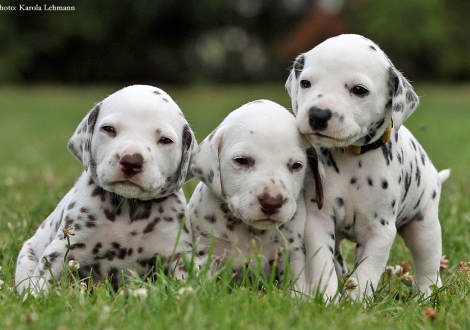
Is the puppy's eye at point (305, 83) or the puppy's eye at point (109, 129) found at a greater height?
the puppy's eye at point (305, 83)

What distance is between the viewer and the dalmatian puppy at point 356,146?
525 cm

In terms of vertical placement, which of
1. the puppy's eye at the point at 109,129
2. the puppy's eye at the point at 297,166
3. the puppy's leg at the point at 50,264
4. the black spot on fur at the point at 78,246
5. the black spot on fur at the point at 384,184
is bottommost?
the puppy's leg at the point at 50,264

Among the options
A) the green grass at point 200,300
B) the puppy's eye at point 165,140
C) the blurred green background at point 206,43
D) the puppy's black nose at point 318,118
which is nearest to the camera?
the green grass at point 200,300

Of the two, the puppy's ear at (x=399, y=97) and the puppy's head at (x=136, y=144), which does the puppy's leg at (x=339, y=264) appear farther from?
the puppy's head at (x=136, y=144)

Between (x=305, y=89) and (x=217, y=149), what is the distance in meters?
0.81

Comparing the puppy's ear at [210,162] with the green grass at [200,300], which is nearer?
the green grass at [200,300]

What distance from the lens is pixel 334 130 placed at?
5.14m

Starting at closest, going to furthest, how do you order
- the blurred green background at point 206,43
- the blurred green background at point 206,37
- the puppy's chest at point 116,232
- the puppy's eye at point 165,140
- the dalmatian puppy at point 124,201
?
the dalmatian puppy at point 124,201 < the puppy's eye at point 165,140 < the puppy's chest at point 116,232 < the blurred green background at point 206,43 < the blurred green background at point 206,37

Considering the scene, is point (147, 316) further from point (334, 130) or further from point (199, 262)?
point (334, 130)

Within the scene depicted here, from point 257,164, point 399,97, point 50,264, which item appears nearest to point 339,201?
point 257,164

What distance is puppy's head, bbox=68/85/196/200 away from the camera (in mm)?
5094

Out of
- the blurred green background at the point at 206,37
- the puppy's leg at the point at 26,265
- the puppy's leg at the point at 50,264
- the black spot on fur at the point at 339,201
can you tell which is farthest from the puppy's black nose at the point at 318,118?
the blurred green background at the point at 206,37

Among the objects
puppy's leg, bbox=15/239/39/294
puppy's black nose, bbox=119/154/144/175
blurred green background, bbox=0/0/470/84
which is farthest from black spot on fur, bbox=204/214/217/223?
blurred green background, bbox=0/0/470/84

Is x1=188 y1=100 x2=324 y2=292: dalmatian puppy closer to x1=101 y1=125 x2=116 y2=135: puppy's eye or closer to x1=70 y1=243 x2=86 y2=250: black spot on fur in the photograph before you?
x1=101 y1=125 x2=116 y2=135: puppy's eye
